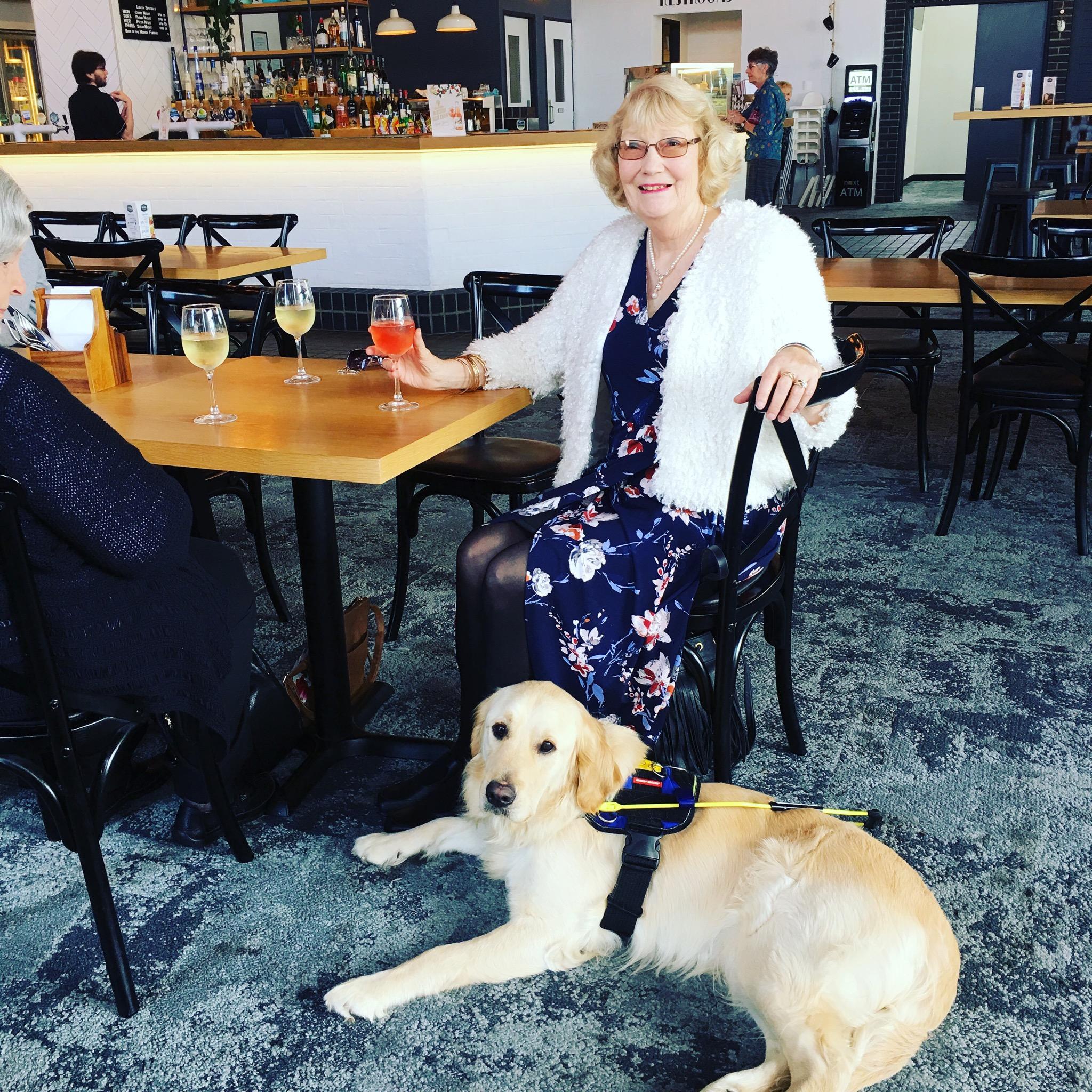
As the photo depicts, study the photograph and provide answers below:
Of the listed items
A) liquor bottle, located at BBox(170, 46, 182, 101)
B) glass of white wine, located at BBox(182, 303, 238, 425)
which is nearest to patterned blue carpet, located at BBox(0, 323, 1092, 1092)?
glass of white wine, located at BBox(182, 303, 238, 425)

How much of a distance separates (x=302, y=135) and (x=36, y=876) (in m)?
6.04

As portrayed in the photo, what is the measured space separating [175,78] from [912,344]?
9360mm

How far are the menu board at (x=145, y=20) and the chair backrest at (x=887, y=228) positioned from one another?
8309mm

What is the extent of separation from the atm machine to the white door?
3659 mm

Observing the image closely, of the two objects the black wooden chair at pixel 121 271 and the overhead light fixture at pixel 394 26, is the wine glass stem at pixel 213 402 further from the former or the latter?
the overhead light fixture at pixel 394 26

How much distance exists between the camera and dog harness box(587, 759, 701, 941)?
1.50m

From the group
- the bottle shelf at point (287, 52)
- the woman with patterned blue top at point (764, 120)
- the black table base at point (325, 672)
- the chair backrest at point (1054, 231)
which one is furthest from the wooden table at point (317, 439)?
the bottle shelf at point (287, 52)

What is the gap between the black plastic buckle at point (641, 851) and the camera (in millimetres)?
1495

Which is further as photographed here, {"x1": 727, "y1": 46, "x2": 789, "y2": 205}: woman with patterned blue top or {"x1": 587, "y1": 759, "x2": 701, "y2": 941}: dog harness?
{"x1": 727, "y1": 46, "x2": 789, "y2": 205}: woman with patterned blue top

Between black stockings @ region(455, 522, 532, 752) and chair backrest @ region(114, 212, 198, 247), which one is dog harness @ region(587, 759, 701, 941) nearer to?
black stockings @ region(455, 522, 532, 752)

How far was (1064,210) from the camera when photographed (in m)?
4.73

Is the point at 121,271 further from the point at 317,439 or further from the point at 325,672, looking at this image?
the point at 317,439

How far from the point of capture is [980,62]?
1510 cm

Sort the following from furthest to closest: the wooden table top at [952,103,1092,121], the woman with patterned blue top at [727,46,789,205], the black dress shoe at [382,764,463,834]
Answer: the woman with patterned blue top at [727,46,789,205] < the wooden table top at [952,103,1092,121] < the black dress shoe at [382,764,463,834]
